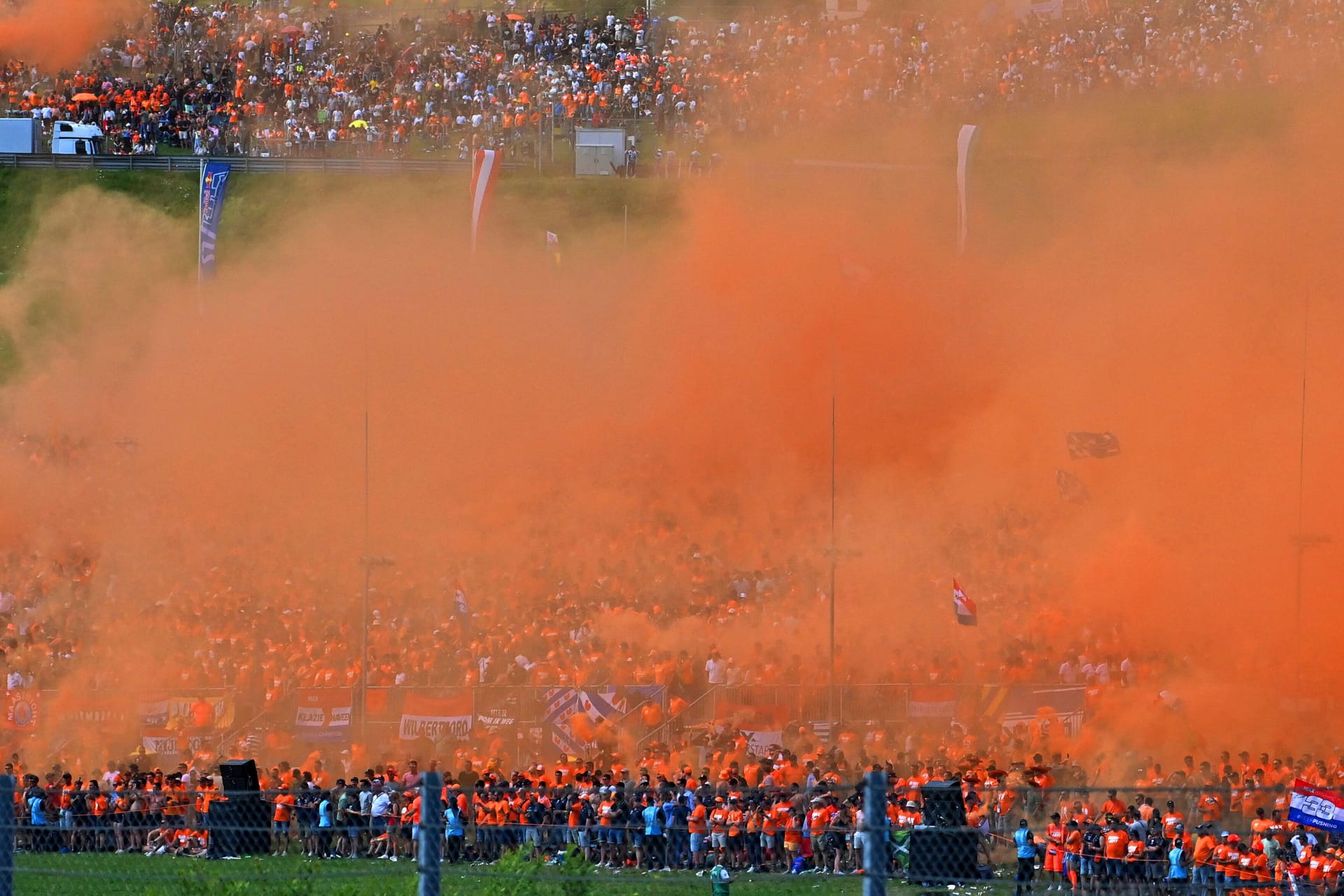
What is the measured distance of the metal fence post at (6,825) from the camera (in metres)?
7.92

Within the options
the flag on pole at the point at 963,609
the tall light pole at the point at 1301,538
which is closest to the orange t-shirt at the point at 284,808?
the flag on pole at the point at 963,609

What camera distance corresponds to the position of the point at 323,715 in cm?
2202

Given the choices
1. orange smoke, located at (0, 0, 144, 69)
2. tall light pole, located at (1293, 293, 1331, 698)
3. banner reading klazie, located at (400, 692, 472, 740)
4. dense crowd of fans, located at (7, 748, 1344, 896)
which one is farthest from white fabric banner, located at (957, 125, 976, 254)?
orange smoke, located at (0, 0, 144, 69)

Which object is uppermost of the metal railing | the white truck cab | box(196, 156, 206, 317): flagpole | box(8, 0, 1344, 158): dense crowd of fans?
box(8, 0, 1344, 158): dense crowd of fans

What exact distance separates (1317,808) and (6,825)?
27.2 ft

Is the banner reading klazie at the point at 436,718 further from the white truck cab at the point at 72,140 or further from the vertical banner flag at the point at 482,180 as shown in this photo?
the white truck cab at the point at 72,140

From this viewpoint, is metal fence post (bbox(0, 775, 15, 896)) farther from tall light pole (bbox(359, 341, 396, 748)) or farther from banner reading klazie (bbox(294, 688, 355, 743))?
banner reading klazie (bbox(294, 688, 355, 743))

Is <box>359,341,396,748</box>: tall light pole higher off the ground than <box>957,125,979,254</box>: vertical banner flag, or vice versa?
<box>957,125,979,254</box>: vertical banner flag

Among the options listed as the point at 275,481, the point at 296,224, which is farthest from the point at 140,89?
the point at 275,481

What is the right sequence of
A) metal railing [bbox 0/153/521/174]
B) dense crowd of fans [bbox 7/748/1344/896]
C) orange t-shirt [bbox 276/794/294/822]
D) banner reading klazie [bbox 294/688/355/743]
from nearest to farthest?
dense crowd of fans [bbox 7/748/1344/896]
orange t-shirt [bbox 276/794/294/822]
banner reading klazie [bbox 294/688/355/743]
metal railing [bbox 0/153/521/174]

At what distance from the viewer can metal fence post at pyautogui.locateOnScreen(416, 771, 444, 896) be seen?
7367mm

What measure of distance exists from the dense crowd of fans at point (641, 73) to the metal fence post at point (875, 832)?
33.7m

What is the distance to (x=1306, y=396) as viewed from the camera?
30.1m

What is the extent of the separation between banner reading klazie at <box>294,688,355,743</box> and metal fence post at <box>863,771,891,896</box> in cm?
1560
